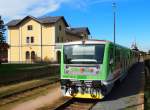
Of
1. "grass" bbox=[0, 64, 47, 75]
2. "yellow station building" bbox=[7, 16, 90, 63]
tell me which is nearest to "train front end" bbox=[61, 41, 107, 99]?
"grass" bbox=[0, 64, 47, 75]

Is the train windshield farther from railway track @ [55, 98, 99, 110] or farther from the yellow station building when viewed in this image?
the yellow station building

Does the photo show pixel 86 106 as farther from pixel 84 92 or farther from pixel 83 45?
pixel 83 45

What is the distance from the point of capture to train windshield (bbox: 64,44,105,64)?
43.2 ft

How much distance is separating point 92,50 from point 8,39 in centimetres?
6074

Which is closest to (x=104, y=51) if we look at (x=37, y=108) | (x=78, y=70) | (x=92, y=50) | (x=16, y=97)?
(x=92, y=50)

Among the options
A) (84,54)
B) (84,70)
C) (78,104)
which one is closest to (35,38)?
(84,54)

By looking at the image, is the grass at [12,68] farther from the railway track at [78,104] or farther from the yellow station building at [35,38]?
the yellow station building at [35,38]

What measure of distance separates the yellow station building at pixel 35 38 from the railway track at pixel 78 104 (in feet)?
169

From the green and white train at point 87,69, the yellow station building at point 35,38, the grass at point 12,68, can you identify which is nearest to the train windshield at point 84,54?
the green and white train at point 87,69

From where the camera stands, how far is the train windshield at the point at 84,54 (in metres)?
13.2

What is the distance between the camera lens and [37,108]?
1159cm

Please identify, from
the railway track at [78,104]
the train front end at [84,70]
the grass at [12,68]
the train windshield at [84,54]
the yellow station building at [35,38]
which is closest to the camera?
the railway track at [78,104]

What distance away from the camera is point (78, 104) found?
42.8 ft

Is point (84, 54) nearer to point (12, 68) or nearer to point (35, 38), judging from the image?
point (12, 68)
